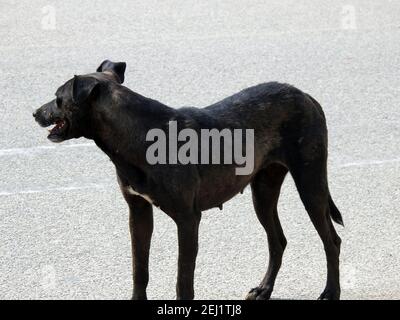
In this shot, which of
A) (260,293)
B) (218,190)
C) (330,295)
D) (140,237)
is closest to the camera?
(218,190)

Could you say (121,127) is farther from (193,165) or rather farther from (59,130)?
(193,165)

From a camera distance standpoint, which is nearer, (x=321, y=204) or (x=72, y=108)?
(x=72, y=108)

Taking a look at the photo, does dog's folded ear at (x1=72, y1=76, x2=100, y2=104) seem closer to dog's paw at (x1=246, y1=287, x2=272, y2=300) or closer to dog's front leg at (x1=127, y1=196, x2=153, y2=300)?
dog's front leg at (x1=127, y1=196, x2=153, y2=300)

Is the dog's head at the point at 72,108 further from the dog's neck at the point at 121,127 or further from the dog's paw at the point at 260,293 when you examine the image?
the dog's paw at the point at 260,293

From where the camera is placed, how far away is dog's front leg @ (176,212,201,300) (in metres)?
6.50

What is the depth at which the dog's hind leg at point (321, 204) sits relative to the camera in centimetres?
701

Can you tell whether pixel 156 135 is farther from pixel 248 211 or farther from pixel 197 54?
pixel 197 54

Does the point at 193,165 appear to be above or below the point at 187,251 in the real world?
above

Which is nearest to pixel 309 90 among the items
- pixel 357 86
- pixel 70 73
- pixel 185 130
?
pixel 357 86

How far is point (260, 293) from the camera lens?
24.3ft

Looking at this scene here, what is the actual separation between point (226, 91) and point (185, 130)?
5203mm

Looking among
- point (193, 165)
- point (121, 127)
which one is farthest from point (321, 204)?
point (121, 127)

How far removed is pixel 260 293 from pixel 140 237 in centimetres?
104

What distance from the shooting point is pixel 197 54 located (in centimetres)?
1283
